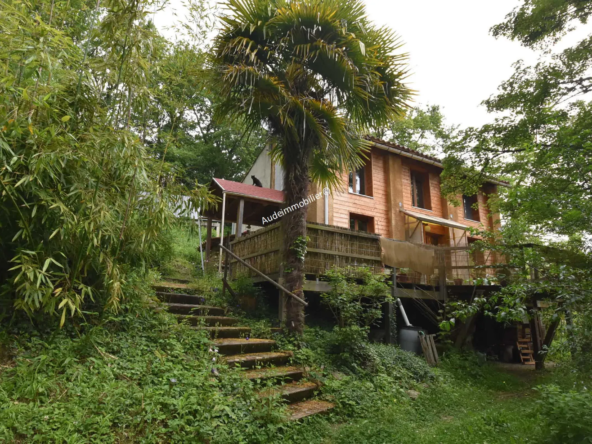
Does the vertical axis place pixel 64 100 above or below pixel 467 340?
above

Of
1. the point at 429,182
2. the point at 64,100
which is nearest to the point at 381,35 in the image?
the point at 64,100

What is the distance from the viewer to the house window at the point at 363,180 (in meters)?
12.9

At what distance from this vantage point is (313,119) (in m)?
6.15

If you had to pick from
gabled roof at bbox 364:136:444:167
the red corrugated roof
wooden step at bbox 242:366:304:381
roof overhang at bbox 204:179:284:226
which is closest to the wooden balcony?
A: roof overhang at bbox 204:179:284:226

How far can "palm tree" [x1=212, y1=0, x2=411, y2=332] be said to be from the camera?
603 centimetres

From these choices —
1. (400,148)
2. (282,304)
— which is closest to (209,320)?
(282,304)

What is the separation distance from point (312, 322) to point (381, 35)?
5903 mm

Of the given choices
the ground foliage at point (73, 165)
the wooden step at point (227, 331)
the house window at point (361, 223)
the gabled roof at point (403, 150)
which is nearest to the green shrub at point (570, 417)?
the wooden step at point (227, 331)

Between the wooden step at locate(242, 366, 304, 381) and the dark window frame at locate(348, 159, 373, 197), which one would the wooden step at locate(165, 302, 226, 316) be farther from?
the dark window frame at locate(348, 159, 373, 197)

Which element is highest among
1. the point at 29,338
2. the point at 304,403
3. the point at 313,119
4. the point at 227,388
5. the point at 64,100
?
the point at 313,119

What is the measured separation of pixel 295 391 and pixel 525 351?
839cm

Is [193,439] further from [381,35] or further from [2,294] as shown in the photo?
[381,35]

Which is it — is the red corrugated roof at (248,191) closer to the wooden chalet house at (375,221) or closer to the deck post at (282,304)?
the wooden chalet house at (375,221)

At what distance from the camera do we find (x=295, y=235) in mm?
6566
